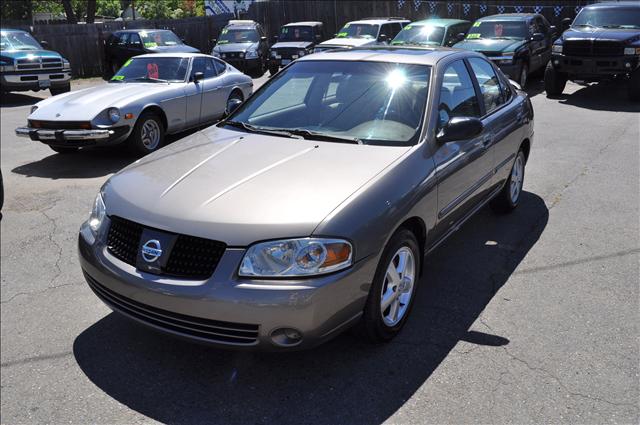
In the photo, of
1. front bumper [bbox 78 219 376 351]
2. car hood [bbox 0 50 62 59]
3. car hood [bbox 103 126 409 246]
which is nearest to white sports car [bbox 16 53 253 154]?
car hood [bbox 103 126 409 246]

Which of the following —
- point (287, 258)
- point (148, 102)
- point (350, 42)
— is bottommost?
point (287, 258)

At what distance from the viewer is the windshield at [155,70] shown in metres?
9.57

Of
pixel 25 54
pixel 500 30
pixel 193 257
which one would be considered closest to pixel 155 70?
pixel 193 257

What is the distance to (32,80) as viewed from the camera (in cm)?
1541

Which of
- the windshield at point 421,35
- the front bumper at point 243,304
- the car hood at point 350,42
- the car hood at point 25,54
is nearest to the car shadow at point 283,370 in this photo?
the front bumper at point 243,304

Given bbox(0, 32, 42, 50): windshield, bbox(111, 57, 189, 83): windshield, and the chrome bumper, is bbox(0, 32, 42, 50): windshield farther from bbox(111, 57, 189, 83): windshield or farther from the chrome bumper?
the chrome bumper

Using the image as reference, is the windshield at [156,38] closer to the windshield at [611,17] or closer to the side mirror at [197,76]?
the side mirror at [197,76]

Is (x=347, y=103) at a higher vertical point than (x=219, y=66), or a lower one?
lower

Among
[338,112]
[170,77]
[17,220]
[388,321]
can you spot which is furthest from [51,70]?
[388,321]

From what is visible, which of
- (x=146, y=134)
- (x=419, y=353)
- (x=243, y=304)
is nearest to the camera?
(x=243, y=304)

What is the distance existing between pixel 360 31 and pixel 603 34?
7789mm

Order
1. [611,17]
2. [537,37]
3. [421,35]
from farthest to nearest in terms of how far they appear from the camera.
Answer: [421,35] → [537,37] → [611,17]

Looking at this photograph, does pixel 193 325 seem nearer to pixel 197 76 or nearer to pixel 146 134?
pixel 146 134

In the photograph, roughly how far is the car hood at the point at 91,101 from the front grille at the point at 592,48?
8.48 meters
